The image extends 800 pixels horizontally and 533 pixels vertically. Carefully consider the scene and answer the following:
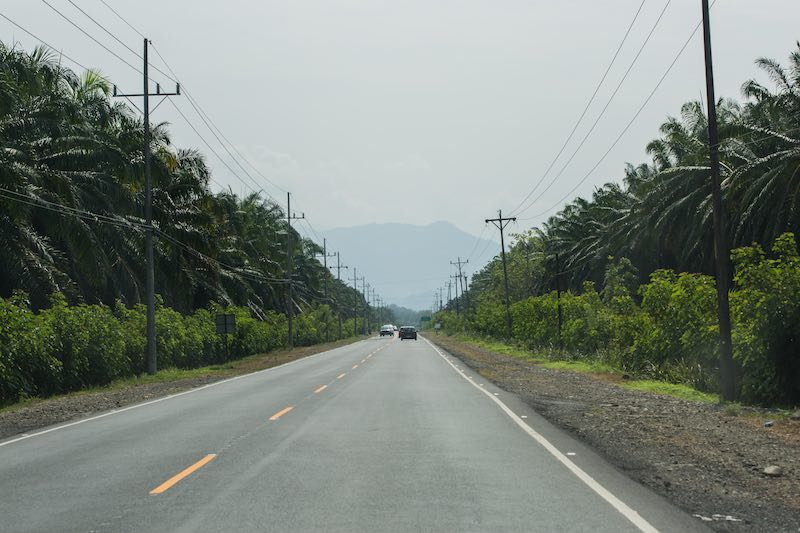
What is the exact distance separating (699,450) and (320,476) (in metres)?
5.27

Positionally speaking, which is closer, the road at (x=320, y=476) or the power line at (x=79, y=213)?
the road at (x=320, y=476)

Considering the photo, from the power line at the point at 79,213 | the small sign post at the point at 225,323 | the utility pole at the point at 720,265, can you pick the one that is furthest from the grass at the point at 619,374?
the power line at the point at 79,213

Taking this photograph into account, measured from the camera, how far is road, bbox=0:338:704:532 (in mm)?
6840

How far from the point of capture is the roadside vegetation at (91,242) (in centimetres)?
2378

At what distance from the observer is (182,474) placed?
9055mm

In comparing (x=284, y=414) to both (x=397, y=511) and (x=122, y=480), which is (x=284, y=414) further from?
(x=397, y=511)

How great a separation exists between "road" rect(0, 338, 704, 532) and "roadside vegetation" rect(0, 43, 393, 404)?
8.62m

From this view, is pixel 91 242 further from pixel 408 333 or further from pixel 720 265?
pixel 408 333

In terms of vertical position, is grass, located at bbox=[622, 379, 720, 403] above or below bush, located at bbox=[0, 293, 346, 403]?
below

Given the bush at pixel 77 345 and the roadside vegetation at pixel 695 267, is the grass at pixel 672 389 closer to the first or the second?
the roadside vegetation at pixel 695 267

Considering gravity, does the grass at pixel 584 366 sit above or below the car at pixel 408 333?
below

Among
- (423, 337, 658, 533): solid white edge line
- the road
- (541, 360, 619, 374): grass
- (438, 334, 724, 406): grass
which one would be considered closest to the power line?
Answer: the road

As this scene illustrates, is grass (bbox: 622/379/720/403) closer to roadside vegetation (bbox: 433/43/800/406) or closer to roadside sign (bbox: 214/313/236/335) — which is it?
roadside vegetation (bbox: 433/43/800/406)

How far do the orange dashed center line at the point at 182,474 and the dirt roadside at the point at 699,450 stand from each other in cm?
520
